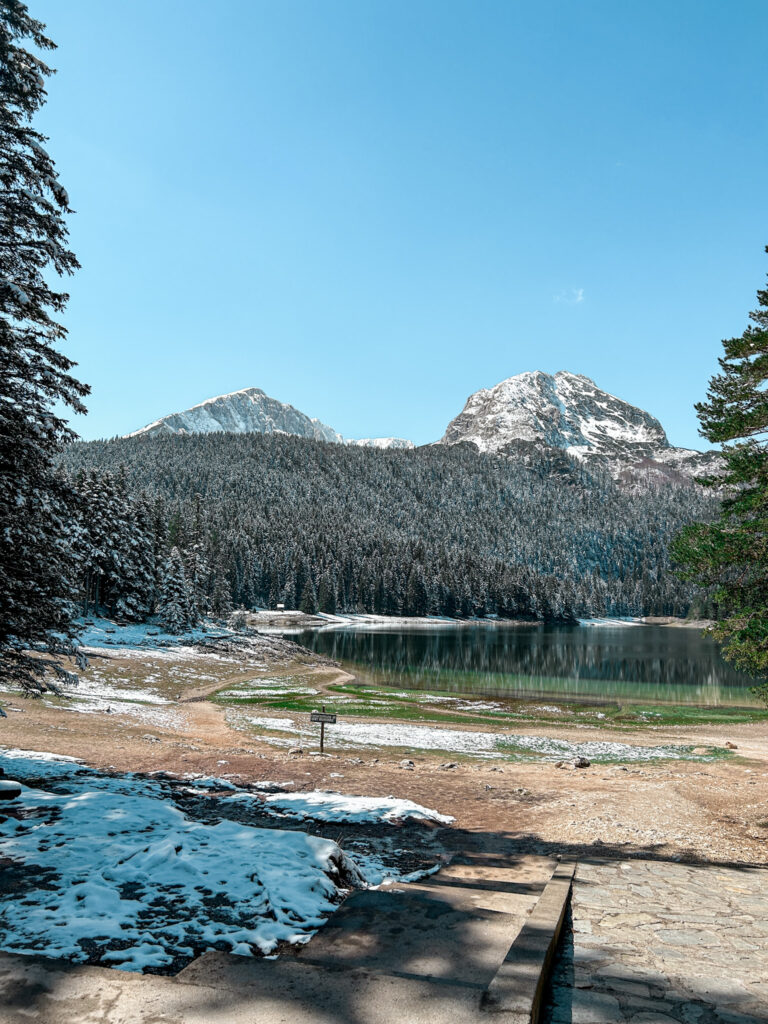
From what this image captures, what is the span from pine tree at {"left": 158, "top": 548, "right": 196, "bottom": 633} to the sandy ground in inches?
1382

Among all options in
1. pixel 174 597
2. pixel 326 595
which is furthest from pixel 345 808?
pixel 326 595

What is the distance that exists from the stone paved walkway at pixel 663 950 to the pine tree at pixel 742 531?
20.2ft

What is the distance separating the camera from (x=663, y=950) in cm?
560

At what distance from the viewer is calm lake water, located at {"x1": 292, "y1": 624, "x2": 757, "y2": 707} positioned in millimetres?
52500

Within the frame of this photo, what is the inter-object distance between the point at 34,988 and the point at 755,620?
47.3 feet

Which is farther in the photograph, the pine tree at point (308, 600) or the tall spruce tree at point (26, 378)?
the pine tree at point (308, 600)

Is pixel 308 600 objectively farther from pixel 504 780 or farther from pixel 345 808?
pixel 345 808

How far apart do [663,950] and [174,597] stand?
6582 cm

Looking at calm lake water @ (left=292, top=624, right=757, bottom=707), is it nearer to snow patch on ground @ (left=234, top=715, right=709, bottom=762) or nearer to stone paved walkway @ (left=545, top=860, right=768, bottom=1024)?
snow patch on ground @ (left=234, top=715, right=709, bottom=762)

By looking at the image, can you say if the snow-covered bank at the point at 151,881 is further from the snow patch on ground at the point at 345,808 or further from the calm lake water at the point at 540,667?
the calm lake water at the point at 540,667

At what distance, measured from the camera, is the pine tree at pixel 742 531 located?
1319 cm

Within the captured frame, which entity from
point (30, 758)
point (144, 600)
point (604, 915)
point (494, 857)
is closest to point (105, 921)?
point (604, 915)

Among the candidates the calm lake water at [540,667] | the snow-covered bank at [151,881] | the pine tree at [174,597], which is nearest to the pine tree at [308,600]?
the calm lake water at [540,667]

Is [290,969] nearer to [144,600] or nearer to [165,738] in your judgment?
[165,738]
